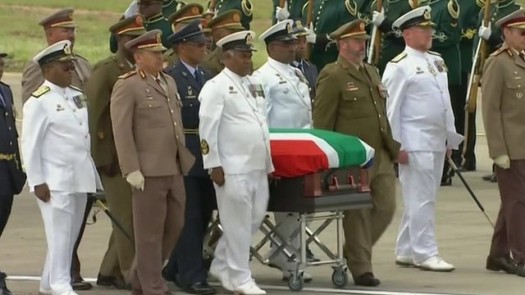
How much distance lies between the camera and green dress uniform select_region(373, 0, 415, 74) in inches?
755

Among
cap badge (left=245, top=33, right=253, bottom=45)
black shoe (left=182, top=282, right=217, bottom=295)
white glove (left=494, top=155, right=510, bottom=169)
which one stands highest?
cap badge (left=245, top=33, right=253, bottom=45)

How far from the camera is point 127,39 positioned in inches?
493

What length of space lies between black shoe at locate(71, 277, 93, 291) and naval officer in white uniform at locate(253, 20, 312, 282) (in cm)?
136

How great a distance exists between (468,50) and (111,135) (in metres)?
8.37

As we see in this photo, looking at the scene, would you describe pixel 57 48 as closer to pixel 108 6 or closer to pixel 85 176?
pixel 85 176

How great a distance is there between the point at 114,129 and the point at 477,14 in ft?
29.0

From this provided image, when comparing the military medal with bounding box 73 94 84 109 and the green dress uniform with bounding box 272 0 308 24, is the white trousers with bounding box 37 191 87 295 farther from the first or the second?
the green dress uniform with bounding box 272 0 308 24

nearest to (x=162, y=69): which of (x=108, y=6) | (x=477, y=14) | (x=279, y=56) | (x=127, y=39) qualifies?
(x=127, y=39)

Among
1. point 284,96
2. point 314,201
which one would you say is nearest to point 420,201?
point 284,96

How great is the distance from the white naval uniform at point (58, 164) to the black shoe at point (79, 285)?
75 cm

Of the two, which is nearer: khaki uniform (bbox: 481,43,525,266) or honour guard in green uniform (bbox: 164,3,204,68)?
honour guard in green uniform (bbox: 164,3,204,68)

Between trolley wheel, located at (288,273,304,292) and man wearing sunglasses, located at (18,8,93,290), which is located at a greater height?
man wearing sunglasses, located at (18,8,93,290)

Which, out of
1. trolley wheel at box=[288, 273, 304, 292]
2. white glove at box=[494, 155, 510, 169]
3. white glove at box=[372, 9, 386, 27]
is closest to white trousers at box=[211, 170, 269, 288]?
trolley wheel at box=[288, 273, 304, 292]

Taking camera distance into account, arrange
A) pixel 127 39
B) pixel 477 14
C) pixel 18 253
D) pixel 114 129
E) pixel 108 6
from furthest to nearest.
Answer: pixel 108 6
pixel 477 14
pixel 18 253
pixel 127 39
pixel 114 129
